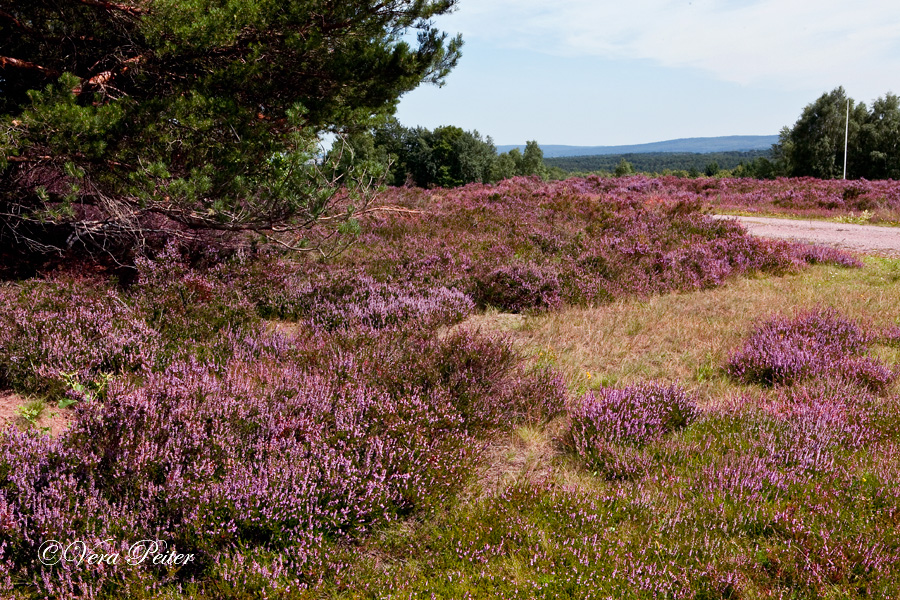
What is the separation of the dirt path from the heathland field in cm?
564

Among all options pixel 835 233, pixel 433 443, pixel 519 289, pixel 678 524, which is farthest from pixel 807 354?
pixel 835 233

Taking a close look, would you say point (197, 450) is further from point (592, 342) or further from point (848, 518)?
point (592, 342)

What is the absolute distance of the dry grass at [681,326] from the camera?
469cm

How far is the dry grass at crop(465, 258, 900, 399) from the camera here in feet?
15.4

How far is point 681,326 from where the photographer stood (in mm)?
5797

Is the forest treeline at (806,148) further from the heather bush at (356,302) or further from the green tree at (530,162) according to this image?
the heather bush at (356,302)

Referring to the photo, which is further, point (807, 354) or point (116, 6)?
point (116, 6)

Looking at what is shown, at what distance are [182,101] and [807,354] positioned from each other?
6558 millimetres

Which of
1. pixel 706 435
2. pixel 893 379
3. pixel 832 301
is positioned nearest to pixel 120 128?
pixel 706 435

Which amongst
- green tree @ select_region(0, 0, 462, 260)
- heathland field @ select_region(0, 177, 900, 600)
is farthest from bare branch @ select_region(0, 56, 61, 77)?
heathland field @ select_region(0, 177, 900, 600)

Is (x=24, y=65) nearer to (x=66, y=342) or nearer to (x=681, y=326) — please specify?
(x=66, y=342)

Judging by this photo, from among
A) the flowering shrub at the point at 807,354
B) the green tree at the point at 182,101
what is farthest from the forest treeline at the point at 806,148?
the flowering shrub at the point at 807,354

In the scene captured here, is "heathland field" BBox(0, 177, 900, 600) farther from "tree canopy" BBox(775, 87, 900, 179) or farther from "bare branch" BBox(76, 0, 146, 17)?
"tree canopy" BBox(775, 87, 900, 179)

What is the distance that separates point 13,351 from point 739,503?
495 cm
